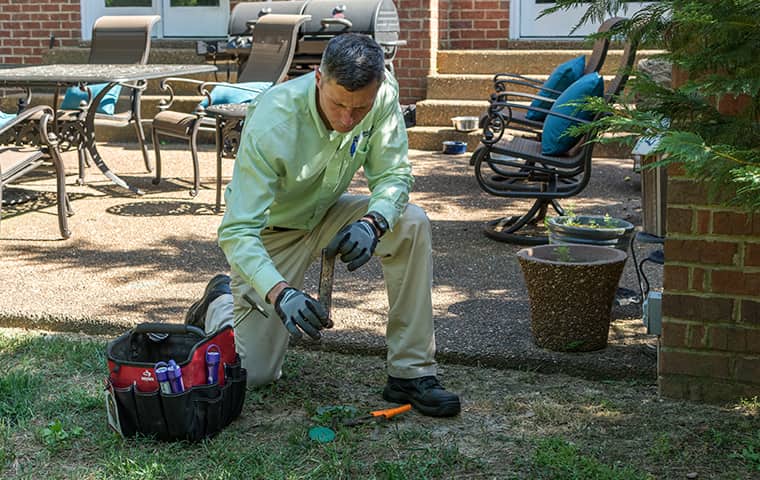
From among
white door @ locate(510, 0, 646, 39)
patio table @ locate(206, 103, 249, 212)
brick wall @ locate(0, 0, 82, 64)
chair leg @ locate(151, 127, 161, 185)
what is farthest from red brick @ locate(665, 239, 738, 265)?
brick wall @ locate(0, 0, 82, 64)

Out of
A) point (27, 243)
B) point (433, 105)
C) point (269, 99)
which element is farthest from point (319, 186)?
point (433, 105)

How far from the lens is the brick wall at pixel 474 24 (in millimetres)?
10695

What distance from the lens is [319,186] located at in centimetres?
376

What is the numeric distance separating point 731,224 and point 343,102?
1415mm

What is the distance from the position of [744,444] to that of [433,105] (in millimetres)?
6857

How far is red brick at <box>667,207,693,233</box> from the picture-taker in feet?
11.8

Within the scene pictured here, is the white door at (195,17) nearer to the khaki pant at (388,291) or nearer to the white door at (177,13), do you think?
the white door at (177,13)

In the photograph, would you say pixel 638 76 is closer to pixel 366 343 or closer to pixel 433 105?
pixel 366 343

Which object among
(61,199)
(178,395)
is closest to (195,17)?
(61,199)

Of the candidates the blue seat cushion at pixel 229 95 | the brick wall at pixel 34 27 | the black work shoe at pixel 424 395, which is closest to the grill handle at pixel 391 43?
the blue seat cushion at pixel 229 95

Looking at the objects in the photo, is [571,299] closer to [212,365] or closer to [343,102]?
[343,102]

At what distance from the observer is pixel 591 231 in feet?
15.4

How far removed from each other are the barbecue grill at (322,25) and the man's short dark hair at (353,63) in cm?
638

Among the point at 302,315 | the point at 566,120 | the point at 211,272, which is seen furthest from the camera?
the point at 566,120
